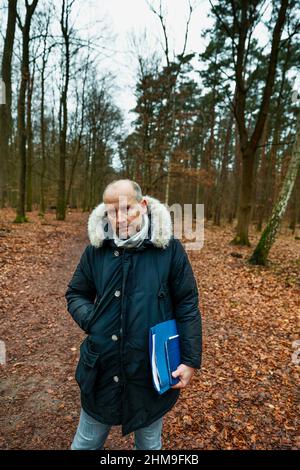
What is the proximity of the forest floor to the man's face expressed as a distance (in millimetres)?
2256

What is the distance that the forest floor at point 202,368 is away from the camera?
113 inches

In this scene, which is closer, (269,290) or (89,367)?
(89,367)

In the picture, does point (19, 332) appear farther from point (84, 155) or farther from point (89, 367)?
point (84, 155)

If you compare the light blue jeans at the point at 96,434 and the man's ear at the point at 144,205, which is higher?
the man's ear at the point at 144,205

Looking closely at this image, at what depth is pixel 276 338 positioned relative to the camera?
16.3 ft

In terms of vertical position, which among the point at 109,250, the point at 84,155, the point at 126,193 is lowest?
the point at 109,250

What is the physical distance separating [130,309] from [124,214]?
0.59 m

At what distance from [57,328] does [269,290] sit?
5.30 m

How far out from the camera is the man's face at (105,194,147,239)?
1758mm

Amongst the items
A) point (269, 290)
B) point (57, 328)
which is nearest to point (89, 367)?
point (57, 328)

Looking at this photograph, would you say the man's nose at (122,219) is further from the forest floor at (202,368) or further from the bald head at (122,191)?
the forest floor at (202,368)

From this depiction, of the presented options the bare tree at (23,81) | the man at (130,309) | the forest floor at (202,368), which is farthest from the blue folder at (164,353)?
the bare tree at (23,81)

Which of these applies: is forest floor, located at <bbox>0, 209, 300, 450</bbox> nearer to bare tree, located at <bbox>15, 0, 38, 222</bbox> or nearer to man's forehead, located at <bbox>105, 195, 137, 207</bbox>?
man's forehead, located at <bbox>105, 195, 137, 207</bbox>

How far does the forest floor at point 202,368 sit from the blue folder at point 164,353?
4.97 feet
